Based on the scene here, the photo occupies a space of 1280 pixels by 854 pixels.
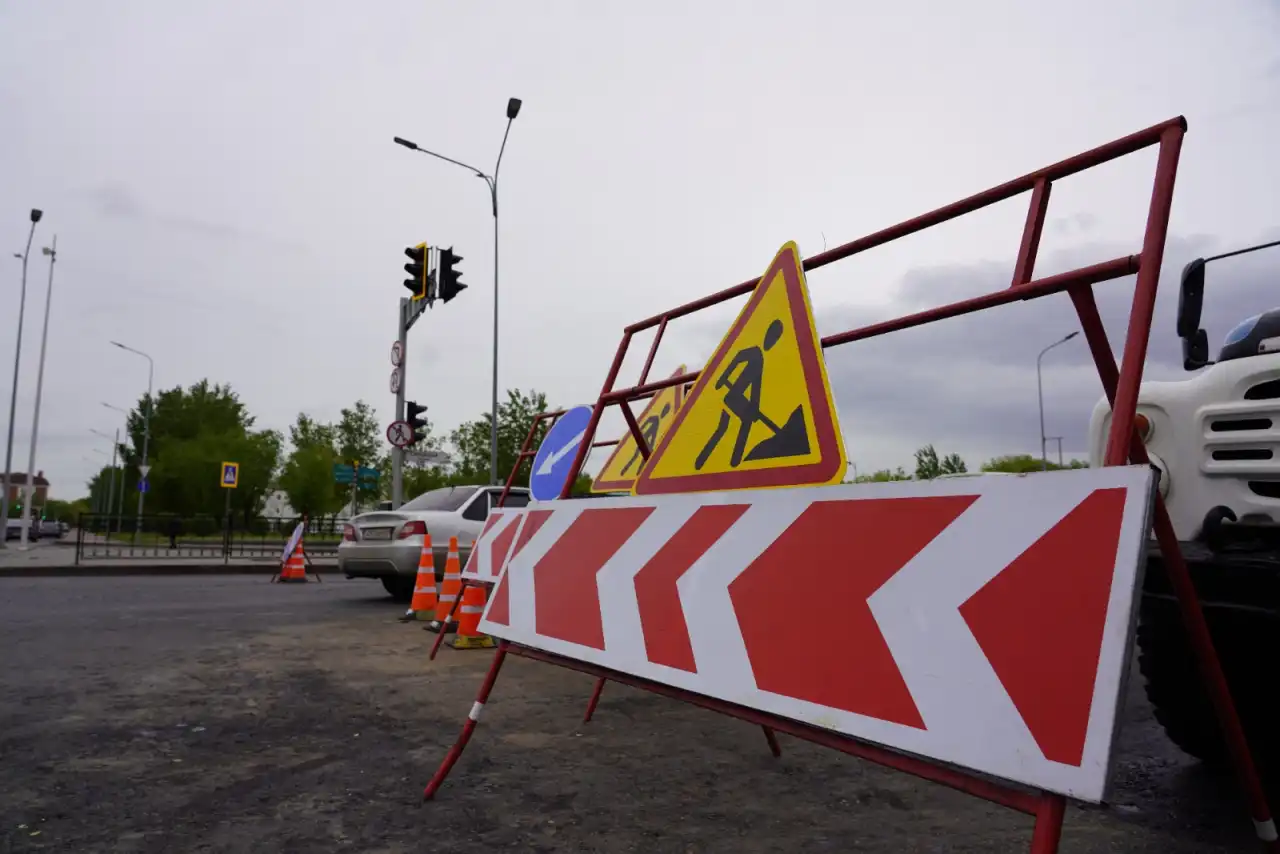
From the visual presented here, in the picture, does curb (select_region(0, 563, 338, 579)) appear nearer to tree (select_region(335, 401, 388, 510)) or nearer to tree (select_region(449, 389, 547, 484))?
tree (select_region(449, 389, 547, 484))

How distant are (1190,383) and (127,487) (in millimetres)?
81403

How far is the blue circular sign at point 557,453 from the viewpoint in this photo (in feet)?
17.3

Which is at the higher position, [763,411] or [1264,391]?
[1264,391]

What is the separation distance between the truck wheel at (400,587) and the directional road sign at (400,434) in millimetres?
3034

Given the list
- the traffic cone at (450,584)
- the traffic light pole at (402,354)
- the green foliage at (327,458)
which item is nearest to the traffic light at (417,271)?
the traffic light pole at (402,354)

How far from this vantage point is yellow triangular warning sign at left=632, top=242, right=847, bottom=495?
258 centimetres

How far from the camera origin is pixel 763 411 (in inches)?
111

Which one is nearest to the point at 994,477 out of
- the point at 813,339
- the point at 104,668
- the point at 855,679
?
the point at 855,679

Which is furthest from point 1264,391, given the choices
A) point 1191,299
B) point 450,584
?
point 450,584

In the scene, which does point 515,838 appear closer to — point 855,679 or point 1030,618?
point 855,679

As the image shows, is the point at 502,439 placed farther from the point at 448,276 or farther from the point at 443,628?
the point at 443,628

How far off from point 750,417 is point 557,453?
281 cm

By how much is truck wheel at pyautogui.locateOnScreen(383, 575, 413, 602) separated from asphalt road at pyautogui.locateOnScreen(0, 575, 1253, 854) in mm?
5741

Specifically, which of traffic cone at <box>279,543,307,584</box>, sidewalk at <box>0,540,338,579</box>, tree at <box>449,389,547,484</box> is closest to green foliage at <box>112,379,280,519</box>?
tree at <box>449,389,547,484</box>
